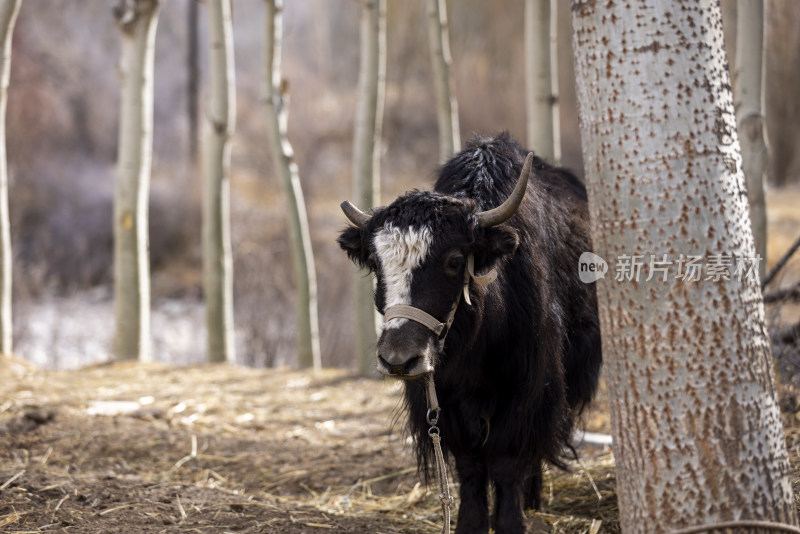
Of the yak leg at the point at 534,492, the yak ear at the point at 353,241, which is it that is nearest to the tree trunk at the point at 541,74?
the yak leg at the point at 534,492

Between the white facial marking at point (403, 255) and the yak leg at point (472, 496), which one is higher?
the white facial marking at point (403, 255)

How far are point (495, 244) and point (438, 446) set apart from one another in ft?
3.20

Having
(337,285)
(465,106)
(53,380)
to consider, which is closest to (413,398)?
(53,380)

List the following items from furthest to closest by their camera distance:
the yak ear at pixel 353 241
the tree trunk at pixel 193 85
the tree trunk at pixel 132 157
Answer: the tree trunk at pixel 193 85 < the tree trunk at pixel 132 157 < the yak ear at pixel 353 241

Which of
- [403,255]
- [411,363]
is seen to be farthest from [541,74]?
[411,363]

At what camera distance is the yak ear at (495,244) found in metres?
3.69

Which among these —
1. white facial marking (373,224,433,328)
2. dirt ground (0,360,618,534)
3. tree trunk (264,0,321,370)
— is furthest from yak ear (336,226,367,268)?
tree trunk (264,0,321,370)

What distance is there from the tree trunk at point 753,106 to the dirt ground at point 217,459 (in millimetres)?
2140

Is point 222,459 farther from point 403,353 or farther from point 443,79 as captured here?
point 443,79

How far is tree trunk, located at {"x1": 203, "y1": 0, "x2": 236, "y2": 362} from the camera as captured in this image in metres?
Answer: 9.32

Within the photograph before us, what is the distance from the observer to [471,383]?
3.97m

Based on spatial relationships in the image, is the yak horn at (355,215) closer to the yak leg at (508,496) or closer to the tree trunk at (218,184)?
the yak leg at (508,496)

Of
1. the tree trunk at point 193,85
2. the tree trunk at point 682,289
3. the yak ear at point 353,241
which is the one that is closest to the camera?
the tree trunk at point 682,289

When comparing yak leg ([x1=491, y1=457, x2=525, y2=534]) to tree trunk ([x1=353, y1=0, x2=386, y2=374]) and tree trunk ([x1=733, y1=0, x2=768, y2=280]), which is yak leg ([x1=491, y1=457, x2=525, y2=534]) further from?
tree trunk ([x1=353, y1=0, x2=386, y2=374])
